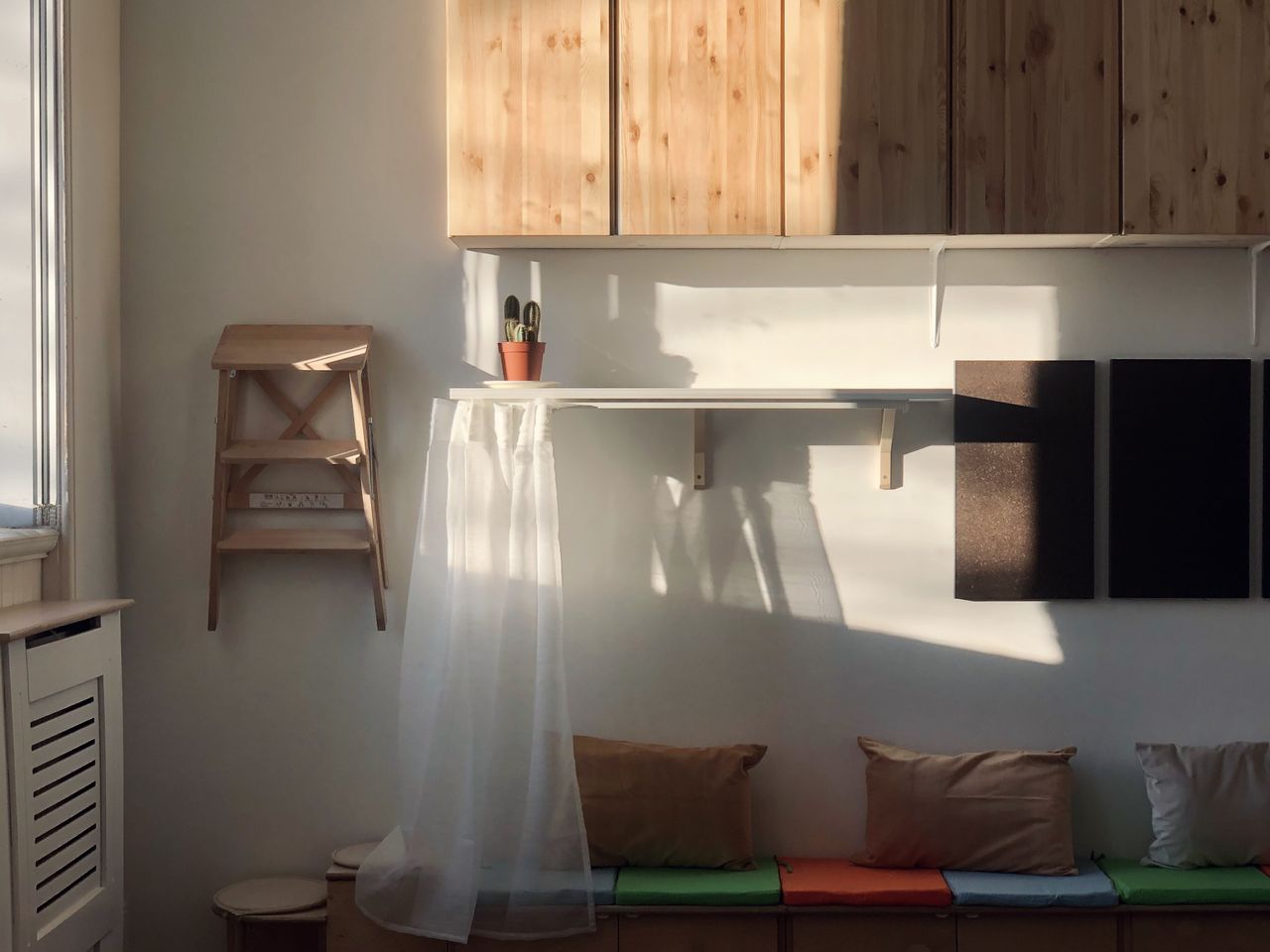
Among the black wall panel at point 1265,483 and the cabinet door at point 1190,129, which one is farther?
the black wall panel at point 1265,483

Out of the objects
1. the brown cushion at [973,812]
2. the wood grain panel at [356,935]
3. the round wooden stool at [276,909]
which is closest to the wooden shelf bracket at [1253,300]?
the brown cushion at [973,812]

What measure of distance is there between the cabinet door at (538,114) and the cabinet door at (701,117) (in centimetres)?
→ 8

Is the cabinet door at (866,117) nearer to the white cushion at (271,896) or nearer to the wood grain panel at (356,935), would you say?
the wood grain panel at (356,935)

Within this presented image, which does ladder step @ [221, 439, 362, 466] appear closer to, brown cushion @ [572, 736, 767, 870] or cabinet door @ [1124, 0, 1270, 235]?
brown cushion @ [572, 736, 767, 870]

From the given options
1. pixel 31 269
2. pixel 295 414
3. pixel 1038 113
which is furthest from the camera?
pixel 295 414

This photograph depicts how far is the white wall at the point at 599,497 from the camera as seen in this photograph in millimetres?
3172

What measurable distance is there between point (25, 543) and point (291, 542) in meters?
0.63

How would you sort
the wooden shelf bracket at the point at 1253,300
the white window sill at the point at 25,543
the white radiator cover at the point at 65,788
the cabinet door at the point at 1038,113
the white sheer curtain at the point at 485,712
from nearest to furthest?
the white radiator cover at the point at 65,788 → the white window sill at the point at 25,543 → the white sheer curtain at the point at 485,712 → the cabinet door at the point at 1038,113 → the wooden shelf bracket at the point at 1253,300

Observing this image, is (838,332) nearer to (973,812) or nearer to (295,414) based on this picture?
(973,812)

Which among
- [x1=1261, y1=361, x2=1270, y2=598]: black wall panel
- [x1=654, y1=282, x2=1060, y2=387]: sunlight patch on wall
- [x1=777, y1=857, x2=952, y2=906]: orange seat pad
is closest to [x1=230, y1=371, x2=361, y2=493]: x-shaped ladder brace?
[x1=654, y1=282, x2=1060, y2=387]: sunlight patch on wall

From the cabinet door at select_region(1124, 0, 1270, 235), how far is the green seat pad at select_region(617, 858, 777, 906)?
1.73m

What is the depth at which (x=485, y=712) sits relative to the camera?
2781 millimetres

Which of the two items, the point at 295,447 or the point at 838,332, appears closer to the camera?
the point at 295,447

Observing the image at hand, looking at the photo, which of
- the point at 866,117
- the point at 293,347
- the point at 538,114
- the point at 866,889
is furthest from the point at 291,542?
the point at 866,117
